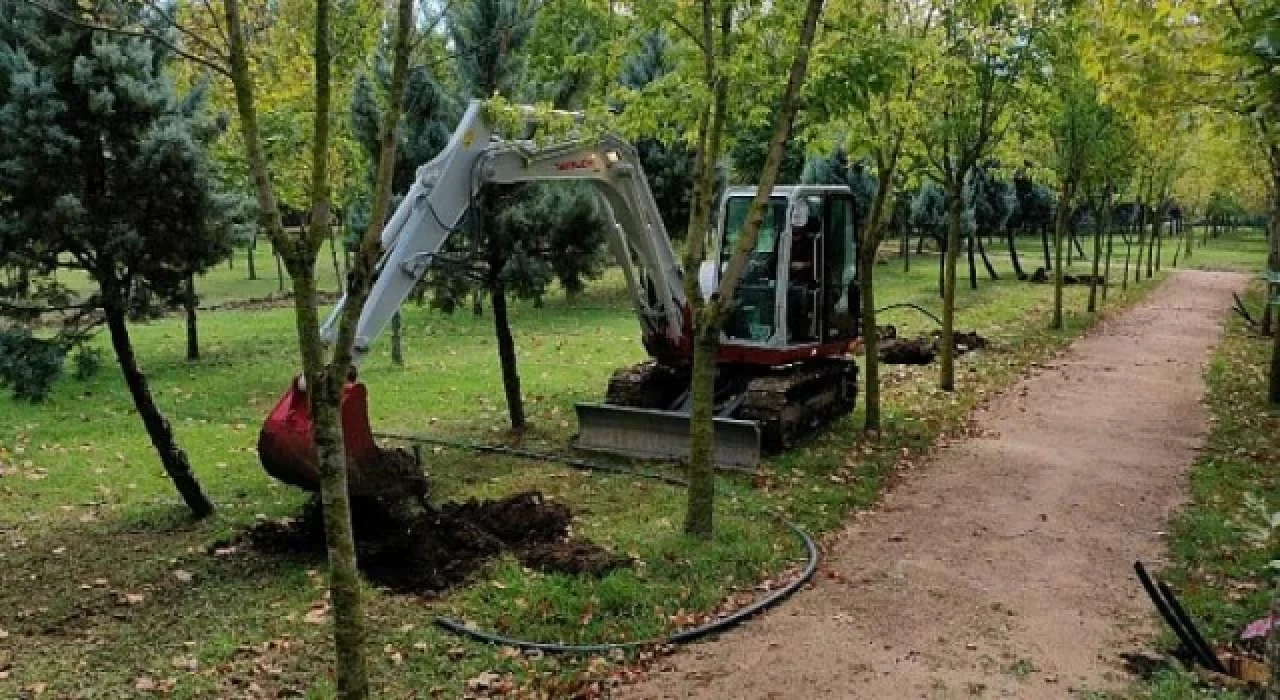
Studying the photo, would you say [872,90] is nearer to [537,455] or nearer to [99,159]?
[537,455]

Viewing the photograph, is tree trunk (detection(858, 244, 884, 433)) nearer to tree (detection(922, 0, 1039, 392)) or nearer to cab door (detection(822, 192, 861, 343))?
cab door (detection(822, 192, 861, 343))

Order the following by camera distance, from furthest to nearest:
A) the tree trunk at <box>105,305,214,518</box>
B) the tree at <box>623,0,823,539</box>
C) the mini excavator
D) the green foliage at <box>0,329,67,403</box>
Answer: the mini excavator < the tree trunk at <box>105,305,214,518</box> < the green foliage at <box>0,329,67,403</box> < the tree at <box>623,0,823,539</box>

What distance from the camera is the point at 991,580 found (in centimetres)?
710

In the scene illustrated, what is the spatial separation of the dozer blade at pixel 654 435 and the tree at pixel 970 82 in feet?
14.3

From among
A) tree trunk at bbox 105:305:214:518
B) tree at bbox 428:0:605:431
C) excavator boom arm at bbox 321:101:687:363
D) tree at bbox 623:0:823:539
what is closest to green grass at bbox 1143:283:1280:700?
tree at bbox 623:0:823:539

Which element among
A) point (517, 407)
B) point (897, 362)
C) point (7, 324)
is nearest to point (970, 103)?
point (897, 362)

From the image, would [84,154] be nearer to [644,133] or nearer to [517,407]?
[644,133]

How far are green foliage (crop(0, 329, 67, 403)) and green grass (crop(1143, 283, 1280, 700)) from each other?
7.62 metres

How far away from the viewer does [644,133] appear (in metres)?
8.27

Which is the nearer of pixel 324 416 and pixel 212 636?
pixel 324 416

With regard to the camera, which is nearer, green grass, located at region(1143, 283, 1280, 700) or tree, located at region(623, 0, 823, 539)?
green grass, located at region(1143, 283, 1280, 700)

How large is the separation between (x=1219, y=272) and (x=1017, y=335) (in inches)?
1076

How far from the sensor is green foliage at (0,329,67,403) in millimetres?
7410

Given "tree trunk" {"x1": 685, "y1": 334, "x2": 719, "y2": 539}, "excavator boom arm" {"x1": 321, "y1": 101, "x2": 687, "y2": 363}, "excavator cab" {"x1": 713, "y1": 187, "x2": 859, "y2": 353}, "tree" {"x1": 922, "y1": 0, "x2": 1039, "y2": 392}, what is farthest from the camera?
"tree" {"x1": 922, "y1": 0, "x2": 1039, "y2": 392}
